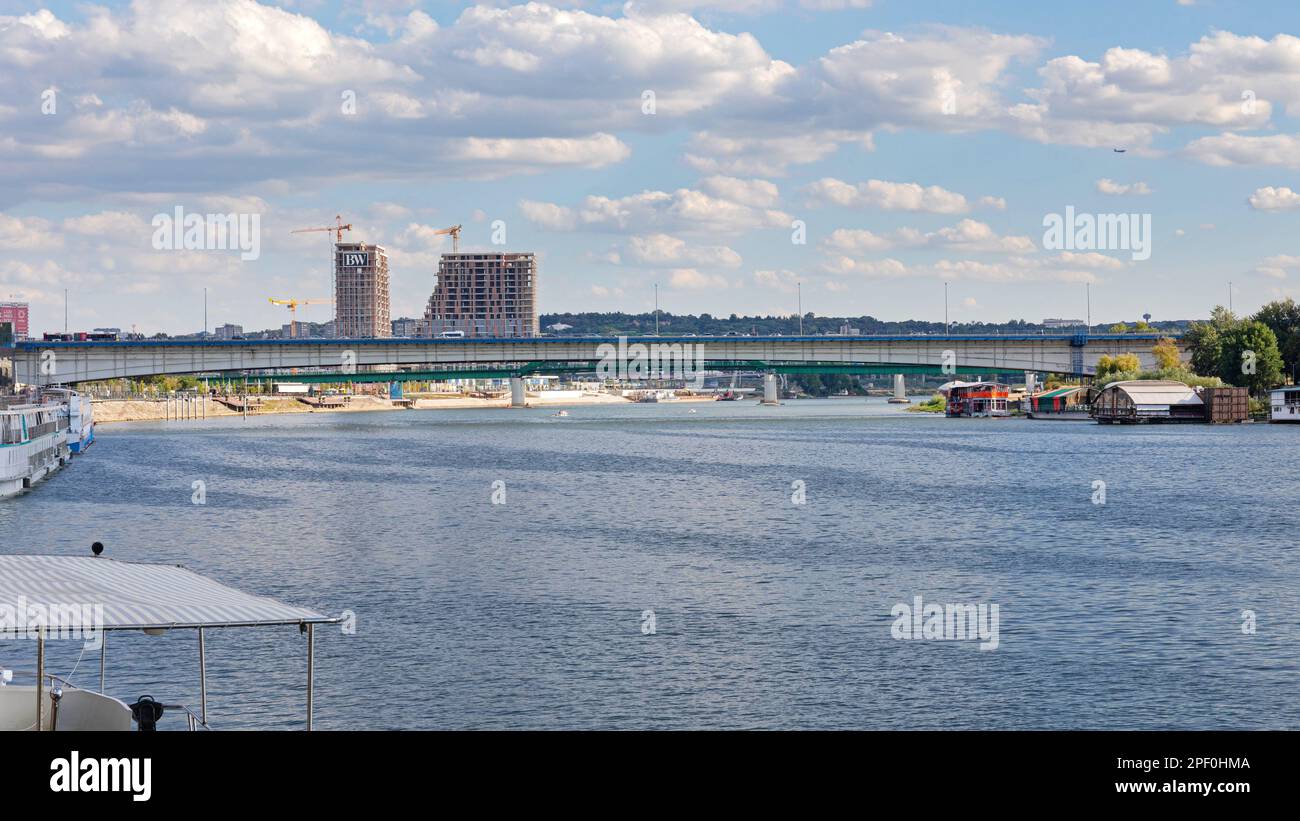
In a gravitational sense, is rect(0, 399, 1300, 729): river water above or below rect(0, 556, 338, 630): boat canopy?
below

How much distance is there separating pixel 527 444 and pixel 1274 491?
99122mm

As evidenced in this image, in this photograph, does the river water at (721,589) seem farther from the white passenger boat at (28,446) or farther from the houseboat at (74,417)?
the houseboat at (74,417)

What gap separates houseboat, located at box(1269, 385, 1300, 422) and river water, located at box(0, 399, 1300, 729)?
6223cm

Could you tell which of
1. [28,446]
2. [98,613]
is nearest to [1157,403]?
[28,446]

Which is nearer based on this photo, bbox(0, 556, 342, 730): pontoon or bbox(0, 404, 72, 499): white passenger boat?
bbox(0, 556, 342, 730): pontoon

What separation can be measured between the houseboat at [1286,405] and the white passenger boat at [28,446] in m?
142

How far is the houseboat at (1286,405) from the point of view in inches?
6905

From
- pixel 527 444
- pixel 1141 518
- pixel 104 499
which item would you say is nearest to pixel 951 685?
pixel 1141 518

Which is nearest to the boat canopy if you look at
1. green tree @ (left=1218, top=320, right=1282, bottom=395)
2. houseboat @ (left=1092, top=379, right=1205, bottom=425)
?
houseboat @ (left=1092, top=379, right=1205, bottom=425)

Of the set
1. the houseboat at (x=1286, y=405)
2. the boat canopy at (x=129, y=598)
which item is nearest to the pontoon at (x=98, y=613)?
the boat canopy at (x=129, y=598)

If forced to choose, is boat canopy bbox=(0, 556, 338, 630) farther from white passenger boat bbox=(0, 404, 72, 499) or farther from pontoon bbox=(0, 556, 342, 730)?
white passenger boat bbox=(0, 404, 72, 499)

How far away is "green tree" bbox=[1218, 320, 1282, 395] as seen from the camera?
191 m
